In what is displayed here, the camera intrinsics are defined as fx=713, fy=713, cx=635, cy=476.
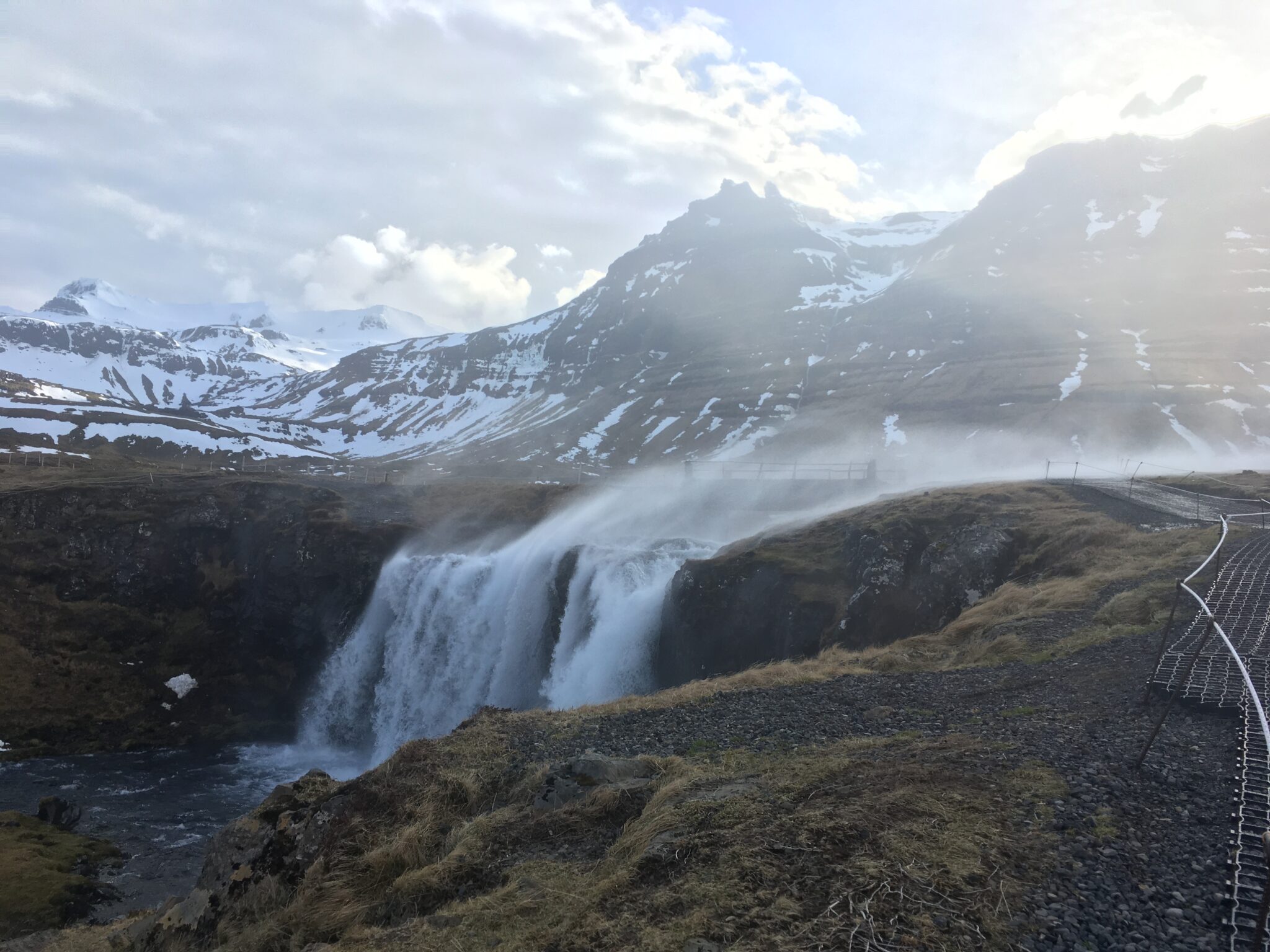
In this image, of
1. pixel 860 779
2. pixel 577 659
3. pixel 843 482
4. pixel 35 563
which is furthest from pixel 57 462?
pixel 860 779

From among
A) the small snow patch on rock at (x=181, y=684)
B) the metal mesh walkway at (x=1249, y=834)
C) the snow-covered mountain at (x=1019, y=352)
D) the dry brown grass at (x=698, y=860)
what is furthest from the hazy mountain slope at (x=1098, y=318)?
the dry brown grass at (x=698, y=860)

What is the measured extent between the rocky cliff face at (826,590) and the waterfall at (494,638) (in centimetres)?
265

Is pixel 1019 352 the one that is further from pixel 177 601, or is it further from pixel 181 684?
pixel 181 684

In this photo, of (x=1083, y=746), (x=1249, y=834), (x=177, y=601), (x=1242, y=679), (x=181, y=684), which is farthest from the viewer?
(x=177, y=601)

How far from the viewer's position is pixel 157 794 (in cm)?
3741

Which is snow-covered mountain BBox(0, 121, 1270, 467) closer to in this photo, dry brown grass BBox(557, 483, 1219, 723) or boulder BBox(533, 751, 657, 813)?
dry brown grass BBox(557, 483, 1219, 723)

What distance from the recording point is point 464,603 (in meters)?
43.7

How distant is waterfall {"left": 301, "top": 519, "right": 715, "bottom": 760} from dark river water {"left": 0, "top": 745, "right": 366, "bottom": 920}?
154 inches

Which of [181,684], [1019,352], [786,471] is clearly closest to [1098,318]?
[1019,352]

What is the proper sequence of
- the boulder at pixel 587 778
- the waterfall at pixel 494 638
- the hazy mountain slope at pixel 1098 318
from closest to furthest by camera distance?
1. the boulder at pixel 587 778
2. the waterfall at pixel 494 638
3. the hazy mountain slope at pixel 1098 318

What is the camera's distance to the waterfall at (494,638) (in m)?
37.0

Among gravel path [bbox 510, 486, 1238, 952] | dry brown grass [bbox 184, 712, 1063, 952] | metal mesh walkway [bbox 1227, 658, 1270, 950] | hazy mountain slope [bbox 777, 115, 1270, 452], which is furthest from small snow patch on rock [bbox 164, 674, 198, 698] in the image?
hazy mountain slope [bbox 777, 115, 1270, 452]

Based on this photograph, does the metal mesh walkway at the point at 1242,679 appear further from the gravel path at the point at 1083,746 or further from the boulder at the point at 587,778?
the boulder at the point at 587,778

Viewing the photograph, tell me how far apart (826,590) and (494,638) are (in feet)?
63.8
